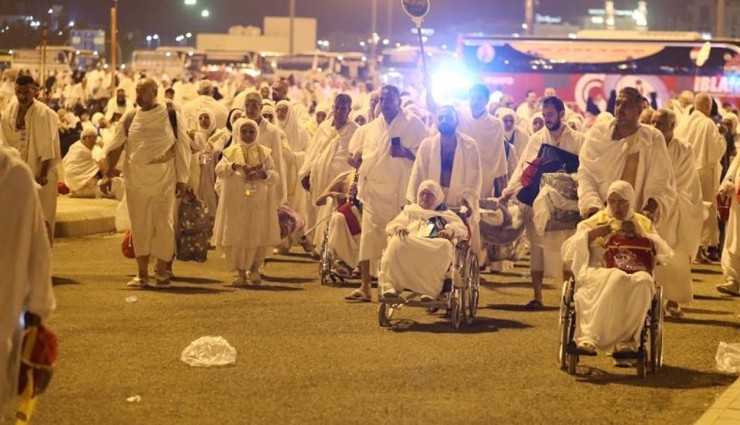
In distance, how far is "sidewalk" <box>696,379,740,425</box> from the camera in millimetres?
8766

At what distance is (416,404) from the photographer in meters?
9.36

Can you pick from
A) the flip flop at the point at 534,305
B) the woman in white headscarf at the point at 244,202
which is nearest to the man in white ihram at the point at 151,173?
the woman in white headscarf at the point at 244,202

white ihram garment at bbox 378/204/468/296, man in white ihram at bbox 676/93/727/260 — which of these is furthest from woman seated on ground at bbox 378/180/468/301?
man in white ihram at bbox 676/93/727/260

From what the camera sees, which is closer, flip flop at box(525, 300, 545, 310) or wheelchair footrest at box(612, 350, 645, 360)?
wheelchair footrest at box(612, 350, 645, 360)

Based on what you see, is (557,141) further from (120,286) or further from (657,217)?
(120,286)

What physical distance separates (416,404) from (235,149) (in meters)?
6.74

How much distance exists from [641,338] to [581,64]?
29869mm

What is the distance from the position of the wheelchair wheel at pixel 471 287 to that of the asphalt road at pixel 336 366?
16 cm

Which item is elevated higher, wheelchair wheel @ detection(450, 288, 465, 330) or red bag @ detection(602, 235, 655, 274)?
red bag @ detection(602, 235, 655, 274)

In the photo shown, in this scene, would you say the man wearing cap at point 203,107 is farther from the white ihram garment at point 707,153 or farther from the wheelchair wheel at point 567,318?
the wheelchair wheel at point 567,318

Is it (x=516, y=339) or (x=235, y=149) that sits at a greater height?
(x=235, y=149)

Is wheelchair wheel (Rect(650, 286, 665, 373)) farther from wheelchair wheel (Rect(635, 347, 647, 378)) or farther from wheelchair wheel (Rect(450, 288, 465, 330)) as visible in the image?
wheelchair wheel (Rect(450, 288, 465, 330))

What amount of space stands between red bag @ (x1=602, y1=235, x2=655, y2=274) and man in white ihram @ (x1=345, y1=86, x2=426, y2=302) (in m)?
4.16

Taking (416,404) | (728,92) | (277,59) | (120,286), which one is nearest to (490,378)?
(416,404)
